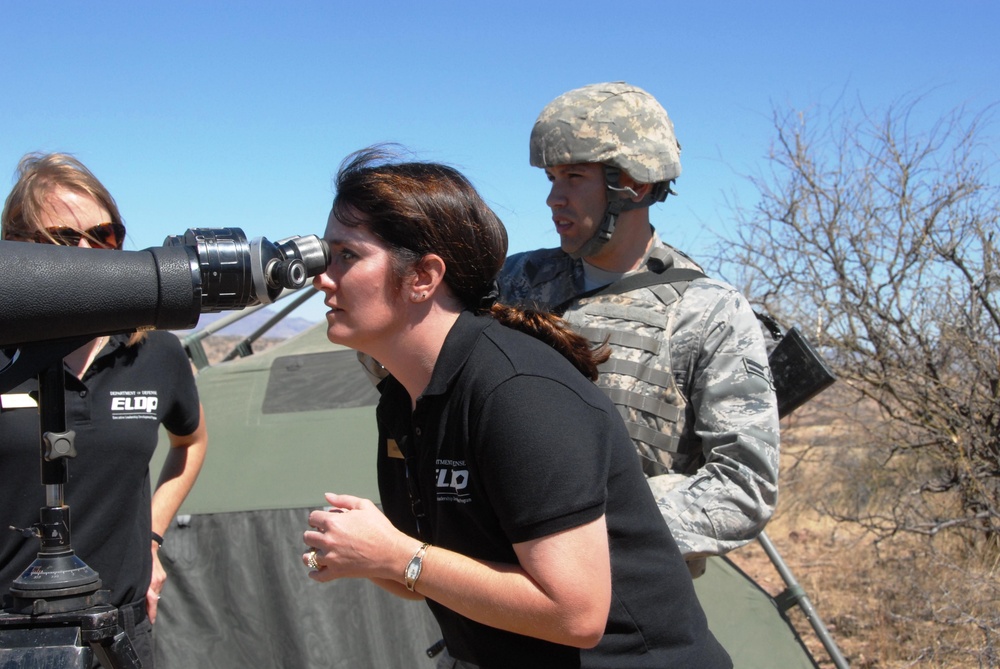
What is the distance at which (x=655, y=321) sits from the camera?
2.29 meters

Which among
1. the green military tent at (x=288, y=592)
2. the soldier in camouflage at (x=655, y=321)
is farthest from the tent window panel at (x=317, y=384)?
the soldier in camouflage at (x=655, y=321)

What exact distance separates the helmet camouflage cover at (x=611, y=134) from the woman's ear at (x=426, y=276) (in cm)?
86

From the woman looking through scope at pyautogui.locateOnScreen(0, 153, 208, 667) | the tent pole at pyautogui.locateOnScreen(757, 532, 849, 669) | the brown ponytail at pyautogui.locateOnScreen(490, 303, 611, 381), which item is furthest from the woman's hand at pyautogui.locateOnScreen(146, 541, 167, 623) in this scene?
the tent pole at pyautogui.locateOnScreen(757, 532, 849, 669)

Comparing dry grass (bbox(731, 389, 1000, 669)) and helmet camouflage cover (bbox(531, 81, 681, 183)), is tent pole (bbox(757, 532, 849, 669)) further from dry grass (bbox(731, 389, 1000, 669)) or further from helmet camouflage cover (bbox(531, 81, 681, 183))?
helmet camouflage cover (bbox(531, 81, 681, 183))

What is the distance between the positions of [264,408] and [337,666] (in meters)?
1.25

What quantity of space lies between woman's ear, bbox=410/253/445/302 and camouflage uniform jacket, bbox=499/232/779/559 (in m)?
0.56

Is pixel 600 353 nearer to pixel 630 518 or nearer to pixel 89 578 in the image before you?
pixel 630 518

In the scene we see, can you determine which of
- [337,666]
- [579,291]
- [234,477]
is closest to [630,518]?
[579,291]

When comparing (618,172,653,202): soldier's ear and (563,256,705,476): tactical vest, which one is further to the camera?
(618,172,653,202): soldier's ear

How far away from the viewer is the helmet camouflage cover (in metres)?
2.41

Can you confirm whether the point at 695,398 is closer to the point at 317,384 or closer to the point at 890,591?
the point at 317,384

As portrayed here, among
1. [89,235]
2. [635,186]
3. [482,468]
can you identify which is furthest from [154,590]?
[635,186]

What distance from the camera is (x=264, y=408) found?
4.23 metres

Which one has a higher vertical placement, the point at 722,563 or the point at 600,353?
the point at 600,353
